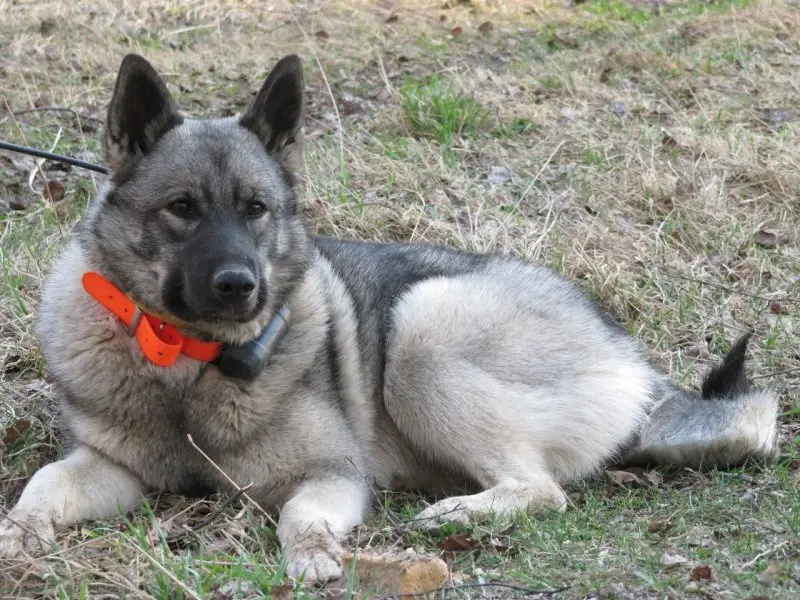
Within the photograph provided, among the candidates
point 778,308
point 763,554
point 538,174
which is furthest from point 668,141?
point 763,554

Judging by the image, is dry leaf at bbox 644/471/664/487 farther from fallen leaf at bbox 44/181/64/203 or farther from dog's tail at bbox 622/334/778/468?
fallen leaf at bbox 44/181/64/203

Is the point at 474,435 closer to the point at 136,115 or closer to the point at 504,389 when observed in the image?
the point at 504,389

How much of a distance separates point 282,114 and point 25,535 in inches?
67.4

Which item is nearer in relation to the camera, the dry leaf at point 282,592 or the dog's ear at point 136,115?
the dry leaf at point 282,592

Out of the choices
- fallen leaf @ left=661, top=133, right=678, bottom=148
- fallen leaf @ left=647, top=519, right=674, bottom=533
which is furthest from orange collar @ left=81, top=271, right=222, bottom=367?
fallen leaf @ left=661, top=133, right=678, bottom=148

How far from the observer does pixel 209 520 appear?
11.1 feet

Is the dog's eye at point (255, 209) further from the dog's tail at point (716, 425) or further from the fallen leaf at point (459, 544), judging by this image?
the dog's tail at point (716, 425)

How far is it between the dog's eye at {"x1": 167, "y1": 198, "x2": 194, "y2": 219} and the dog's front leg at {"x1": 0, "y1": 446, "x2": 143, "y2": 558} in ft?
2.94

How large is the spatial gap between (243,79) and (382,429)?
476cm

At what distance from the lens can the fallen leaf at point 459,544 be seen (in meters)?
3.20

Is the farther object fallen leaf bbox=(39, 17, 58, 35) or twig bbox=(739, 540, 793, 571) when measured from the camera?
fallen leaf bbox=(39, 17, 58, 35)

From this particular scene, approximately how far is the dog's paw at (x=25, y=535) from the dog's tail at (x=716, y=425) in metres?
2.27

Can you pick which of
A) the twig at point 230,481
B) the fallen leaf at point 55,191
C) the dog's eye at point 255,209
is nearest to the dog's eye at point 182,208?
the dog's eye at point 255,209

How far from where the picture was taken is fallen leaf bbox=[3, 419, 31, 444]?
402 centimetres
